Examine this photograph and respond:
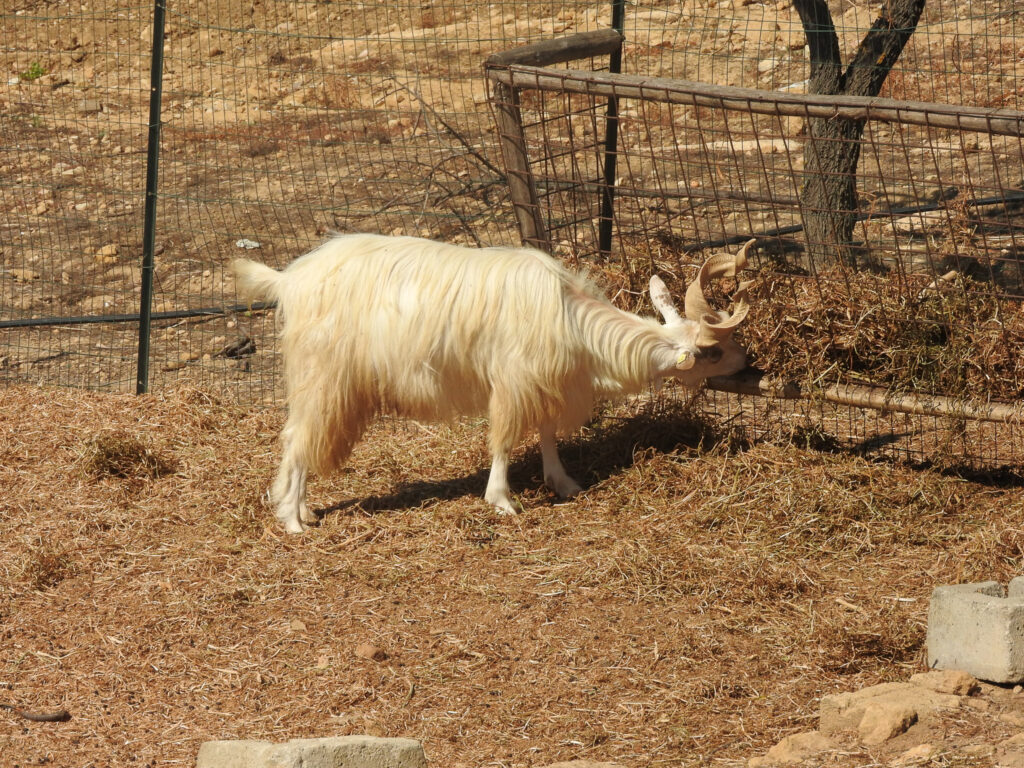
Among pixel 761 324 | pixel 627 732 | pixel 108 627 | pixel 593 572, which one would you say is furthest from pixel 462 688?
pixel 761 324

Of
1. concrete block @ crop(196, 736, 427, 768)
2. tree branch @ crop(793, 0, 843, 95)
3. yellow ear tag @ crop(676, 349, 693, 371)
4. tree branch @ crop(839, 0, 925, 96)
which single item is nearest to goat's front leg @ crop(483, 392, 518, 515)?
yellow ear tag @ crop(676, 349, 693, 371)

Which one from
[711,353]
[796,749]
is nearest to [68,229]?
[711,353]

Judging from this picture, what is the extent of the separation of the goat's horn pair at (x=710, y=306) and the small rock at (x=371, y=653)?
2446 mm

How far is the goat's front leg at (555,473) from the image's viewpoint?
6660 mm

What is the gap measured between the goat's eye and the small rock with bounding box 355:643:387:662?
246 centimetres

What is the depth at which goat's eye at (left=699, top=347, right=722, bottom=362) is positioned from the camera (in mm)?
6461

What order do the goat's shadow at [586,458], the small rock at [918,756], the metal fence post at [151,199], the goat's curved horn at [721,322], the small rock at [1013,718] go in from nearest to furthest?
1. the small rock at [918,756]
2. the small rock at [1013,718]
3. the goat's curved horn at [721,322]
4. the goat's shadow at [586,458]
5. the metal fence post at [151,199]

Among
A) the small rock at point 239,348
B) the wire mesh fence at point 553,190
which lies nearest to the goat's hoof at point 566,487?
the wire mesh fence at point 553,190

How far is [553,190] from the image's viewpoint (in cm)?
740

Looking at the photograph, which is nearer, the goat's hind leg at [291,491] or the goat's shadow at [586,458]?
the goat's hind leg at [291,491]

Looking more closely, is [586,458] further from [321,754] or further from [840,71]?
[321,754]

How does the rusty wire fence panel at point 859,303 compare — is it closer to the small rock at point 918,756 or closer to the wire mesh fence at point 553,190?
the wire mesh fence at point 553,190

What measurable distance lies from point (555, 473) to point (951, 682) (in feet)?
9.11

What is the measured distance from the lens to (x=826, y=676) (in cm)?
473
